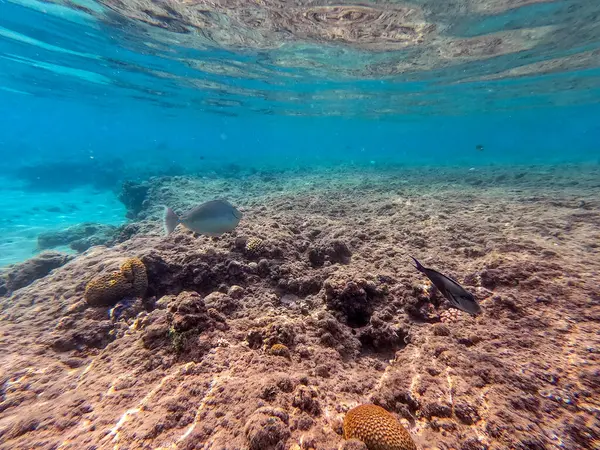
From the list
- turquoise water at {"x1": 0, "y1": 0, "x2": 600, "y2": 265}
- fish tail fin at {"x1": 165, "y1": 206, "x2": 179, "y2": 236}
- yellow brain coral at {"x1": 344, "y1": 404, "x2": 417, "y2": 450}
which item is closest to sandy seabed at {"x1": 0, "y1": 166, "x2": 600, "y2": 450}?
yellow brain coral at {"x1": 344, "y1": 404, "x2": 417, "y2": 450}

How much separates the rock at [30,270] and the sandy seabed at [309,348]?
8.95 ft

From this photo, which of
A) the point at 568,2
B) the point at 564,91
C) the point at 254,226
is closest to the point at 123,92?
the point at 254,226

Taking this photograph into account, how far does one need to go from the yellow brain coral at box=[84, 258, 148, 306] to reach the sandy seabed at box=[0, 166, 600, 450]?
167mm

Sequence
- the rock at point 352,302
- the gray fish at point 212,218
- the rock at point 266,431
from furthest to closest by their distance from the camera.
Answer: the gray fish at point 212,218
the rock at point 352,302
the rock at point 266,431

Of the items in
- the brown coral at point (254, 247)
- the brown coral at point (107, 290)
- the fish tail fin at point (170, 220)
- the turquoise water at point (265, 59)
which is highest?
the turquoise water at point (265, 59)

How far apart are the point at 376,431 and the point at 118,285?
14.2ft

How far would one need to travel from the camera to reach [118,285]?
4543 millimetres

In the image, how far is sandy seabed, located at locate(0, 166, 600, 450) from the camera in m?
2.30

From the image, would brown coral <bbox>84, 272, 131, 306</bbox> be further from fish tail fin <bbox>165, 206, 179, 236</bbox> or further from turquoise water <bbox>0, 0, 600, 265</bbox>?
turquoise water <bbox>0, 0, 600, 265</bbox>

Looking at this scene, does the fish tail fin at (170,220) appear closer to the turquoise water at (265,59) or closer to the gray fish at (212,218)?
the gray fish at (212,218)

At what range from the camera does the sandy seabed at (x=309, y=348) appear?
230cm

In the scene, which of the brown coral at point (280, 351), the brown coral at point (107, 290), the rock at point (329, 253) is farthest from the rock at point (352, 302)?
the brown coral at point (107, 290)

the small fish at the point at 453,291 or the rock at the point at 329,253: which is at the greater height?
the small fish at the point at 453,291

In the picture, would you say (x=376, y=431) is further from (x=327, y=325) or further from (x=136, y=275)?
(x=136, y=275)
